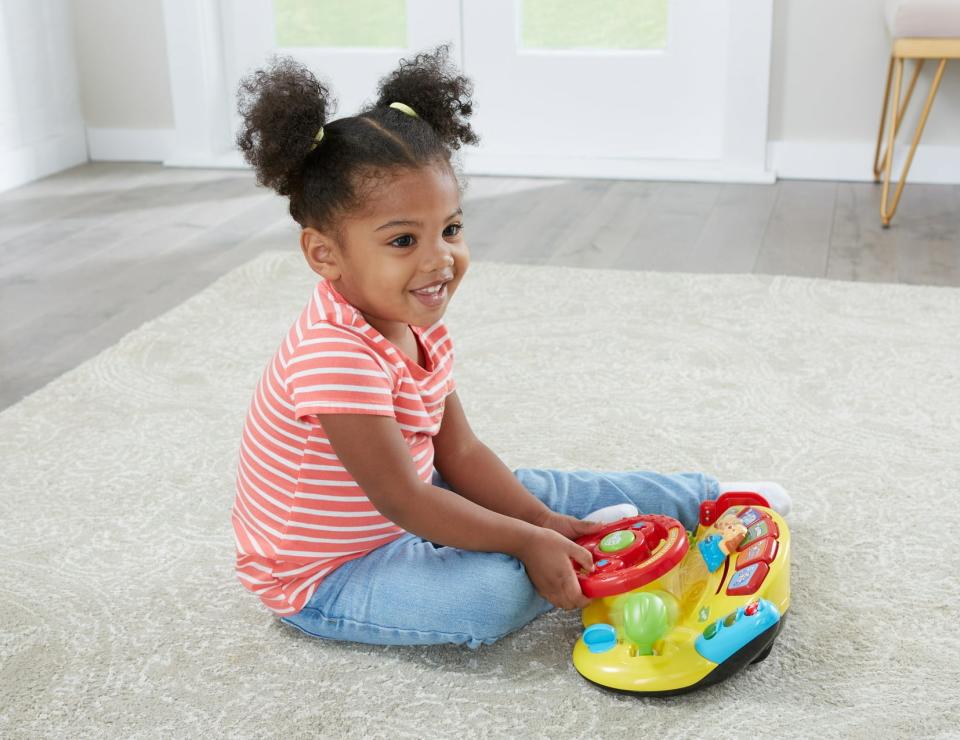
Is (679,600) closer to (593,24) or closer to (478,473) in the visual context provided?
(478,473)

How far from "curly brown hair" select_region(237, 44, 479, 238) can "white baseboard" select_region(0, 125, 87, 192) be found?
2050 millimetres

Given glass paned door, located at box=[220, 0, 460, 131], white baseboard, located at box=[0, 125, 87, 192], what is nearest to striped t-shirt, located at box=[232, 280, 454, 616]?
glass paned door, located at box=[220, 0, 460, 131]

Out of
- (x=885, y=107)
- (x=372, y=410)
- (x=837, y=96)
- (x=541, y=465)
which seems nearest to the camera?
(x=372, y=410)

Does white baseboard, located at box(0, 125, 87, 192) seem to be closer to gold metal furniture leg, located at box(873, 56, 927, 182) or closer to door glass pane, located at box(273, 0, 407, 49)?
door glass pane, located at box(273, 0, 407, 49)

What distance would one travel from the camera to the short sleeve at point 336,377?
88 centimetres

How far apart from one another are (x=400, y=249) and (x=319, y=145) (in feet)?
0.34

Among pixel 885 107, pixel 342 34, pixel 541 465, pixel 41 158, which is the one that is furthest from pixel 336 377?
pixel 41 158

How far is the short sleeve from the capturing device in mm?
880

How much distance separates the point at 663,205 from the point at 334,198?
5.52 ft

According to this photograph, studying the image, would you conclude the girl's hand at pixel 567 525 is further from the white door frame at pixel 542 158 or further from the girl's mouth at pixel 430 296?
the white door frame at pixel 542 158

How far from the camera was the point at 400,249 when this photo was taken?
900 mm

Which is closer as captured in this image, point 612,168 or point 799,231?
point 799,231

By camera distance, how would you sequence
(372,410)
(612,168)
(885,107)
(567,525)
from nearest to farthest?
(372,410) < (567,525) < (885,107) < (612,168)

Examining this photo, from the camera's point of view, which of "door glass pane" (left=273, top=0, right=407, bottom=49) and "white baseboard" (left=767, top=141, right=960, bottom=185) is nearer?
"white baseboard" (left=767, top=141, right=960, bottom=185)
